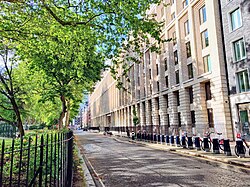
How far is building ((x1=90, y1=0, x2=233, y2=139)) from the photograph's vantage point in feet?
77.0

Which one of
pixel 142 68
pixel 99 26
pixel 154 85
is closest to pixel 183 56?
pixel 154 85

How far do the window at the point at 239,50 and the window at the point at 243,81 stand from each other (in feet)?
5.18

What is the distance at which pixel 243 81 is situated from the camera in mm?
21484

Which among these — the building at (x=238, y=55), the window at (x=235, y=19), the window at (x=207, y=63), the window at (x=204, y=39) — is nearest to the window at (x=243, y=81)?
the building at (x=238, y=55)

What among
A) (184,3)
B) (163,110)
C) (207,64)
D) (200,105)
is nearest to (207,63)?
(207,64)

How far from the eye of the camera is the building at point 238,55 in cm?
2066

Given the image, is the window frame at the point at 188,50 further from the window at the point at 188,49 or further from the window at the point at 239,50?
the window at the point at 239,50

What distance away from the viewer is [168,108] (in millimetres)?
34906

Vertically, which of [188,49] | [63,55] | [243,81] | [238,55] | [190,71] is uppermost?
[188,49]

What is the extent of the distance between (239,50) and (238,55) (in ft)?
1.65

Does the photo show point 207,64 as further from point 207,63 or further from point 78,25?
point 78,25

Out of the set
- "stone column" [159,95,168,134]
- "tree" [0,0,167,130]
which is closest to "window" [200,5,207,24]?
"stone column" [159,95,168,134]

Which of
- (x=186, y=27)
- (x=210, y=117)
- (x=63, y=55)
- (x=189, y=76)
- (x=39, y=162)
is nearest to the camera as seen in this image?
(x=39, y=162)

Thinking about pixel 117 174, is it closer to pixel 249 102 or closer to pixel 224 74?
pixel 249 102
